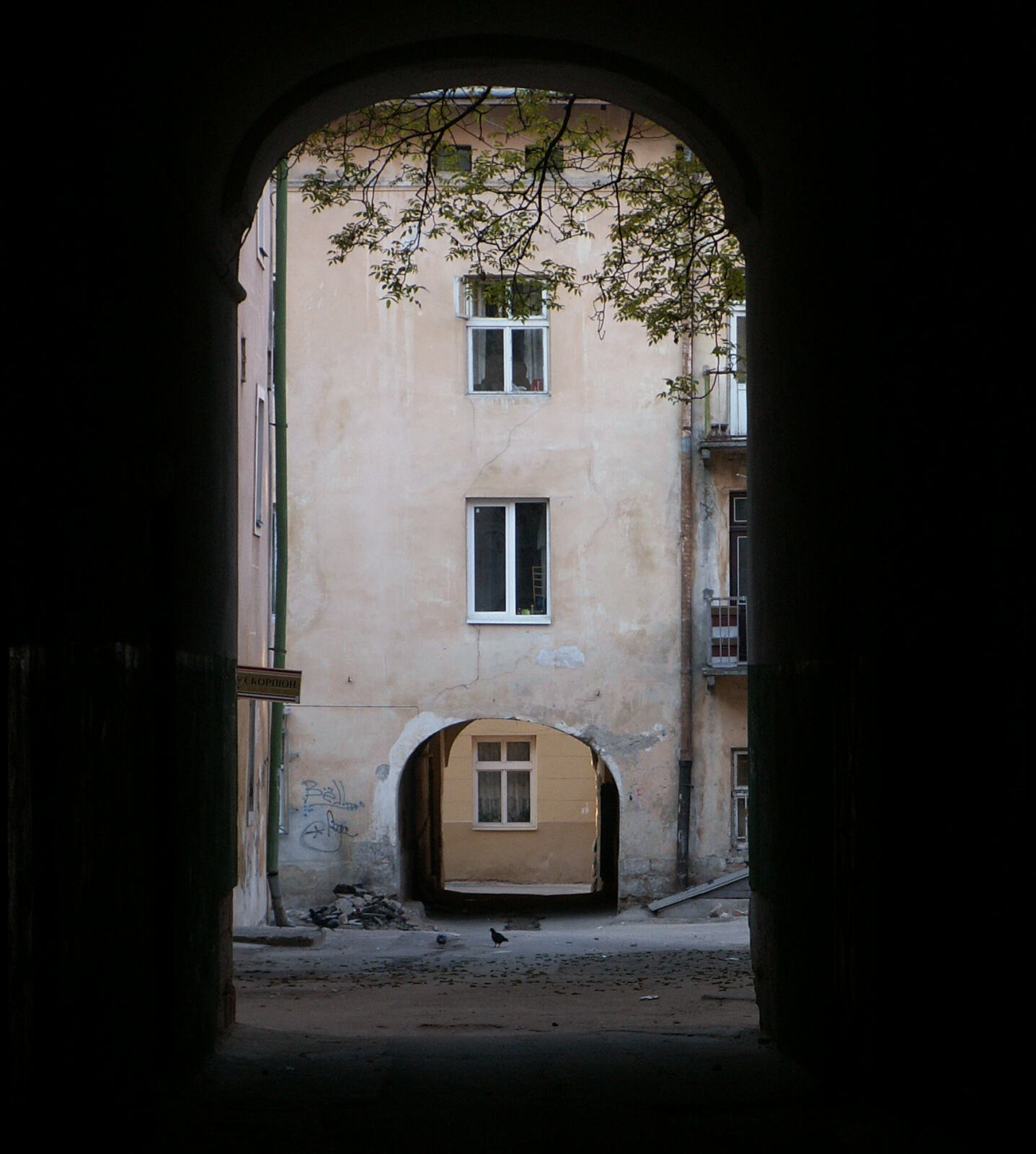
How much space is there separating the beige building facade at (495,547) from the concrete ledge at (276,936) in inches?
203

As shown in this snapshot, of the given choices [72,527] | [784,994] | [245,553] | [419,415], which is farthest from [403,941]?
[72,527]

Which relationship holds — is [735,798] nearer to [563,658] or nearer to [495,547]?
[563,658]

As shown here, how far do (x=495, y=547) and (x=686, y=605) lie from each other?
2.55 metres

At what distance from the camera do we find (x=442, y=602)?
60.9ft

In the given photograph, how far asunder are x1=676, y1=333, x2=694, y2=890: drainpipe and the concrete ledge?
6384 mm

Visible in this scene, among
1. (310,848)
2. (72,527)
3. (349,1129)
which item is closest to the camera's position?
(72,527)

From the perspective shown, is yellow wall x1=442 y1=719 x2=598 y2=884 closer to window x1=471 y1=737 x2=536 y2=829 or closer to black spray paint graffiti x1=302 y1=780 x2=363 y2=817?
window x1=471 y1=737 x2=536 y2=829

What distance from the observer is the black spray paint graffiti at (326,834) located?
18281mm

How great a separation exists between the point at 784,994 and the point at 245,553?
9.73m

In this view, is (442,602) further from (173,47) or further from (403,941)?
(173,47)

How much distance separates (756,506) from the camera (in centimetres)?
675

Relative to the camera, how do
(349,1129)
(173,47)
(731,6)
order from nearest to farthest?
(349,1129) → (173,47) → (731,6)

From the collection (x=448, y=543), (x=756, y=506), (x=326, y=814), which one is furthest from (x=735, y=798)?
(x=756, y=506)

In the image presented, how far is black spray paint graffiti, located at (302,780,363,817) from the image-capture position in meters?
18.4
